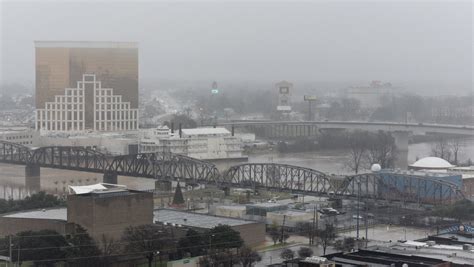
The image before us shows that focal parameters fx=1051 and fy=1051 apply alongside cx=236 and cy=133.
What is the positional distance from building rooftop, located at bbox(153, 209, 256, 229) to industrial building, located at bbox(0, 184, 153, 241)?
0.75 m

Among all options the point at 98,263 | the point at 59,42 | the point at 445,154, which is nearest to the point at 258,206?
the point at 98,263

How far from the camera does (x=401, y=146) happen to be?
28.9m

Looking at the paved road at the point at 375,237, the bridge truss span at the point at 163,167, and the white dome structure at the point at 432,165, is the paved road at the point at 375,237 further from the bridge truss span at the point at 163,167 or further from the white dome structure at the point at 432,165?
the white dome structure at the point at 432,165

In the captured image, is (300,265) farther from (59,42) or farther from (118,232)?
(59,42)

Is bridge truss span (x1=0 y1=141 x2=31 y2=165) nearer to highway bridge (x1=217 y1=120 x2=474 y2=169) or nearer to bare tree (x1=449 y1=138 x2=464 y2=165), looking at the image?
bare tree (x1=449 y1=138 x2=464 y2=165)

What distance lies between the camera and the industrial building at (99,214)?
11453mm

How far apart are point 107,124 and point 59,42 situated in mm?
3229

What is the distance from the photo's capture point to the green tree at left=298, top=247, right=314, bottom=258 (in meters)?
11.2

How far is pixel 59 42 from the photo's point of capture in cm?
3062

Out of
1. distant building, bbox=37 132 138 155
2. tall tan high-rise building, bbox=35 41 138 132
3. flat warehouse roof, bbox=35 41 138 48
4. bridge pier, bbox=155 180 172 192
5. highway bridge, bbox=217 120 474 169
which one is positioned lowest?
bridge pier, bbox=155 180 172 192

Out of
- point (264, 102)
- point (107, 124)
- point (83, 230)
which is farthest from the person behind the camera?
point (264, 102)

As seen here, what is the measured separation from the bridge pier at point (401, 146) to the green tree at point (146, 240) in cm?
1323

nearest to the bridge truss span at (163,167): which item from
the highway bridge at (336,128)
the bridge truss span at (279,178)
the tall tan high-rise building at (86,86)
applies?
the bridge truss span at (279,178)

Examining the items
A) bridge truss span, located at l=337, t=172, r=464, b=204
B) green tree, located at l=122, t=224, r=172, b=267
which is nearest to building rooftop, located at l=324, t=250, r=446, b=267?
green tree, located at l=122, t=224, r=172, b=267
